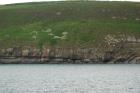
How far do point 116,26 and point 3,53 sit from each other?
4223 cm

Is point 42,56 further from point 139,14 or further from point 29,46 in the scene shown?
point 139,14

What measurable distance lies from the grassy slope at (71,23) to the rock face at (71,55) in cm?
332

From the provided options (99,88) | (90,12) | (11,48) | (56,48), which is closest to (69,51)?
(56,48)

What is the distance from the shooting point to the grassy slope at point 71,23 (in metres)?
166

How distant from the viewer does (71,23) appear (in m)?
179

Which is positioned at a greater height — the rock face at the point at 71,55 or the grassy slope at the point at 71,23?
the grassy slope at the point at 71,23

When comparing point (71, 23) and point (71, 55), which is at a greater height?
point (71, 23)

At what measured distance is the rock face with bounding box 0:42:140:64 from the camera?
158 m

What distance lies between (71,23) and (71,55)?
22.7 metres

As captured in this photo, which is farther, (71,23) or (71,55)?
(71,23)

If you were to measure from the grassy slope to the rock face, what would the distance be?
131 inches

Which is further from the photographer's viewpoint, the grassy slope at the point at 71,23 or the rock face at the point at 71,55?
the grassy slope at the point at 71,23

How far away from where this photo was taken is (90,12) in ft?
627

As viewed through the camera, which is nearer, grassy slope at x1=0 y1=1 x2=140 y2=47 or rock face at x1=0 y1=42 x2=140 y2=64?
rock face at x1=0 y1=42 x2=140 y2=64
